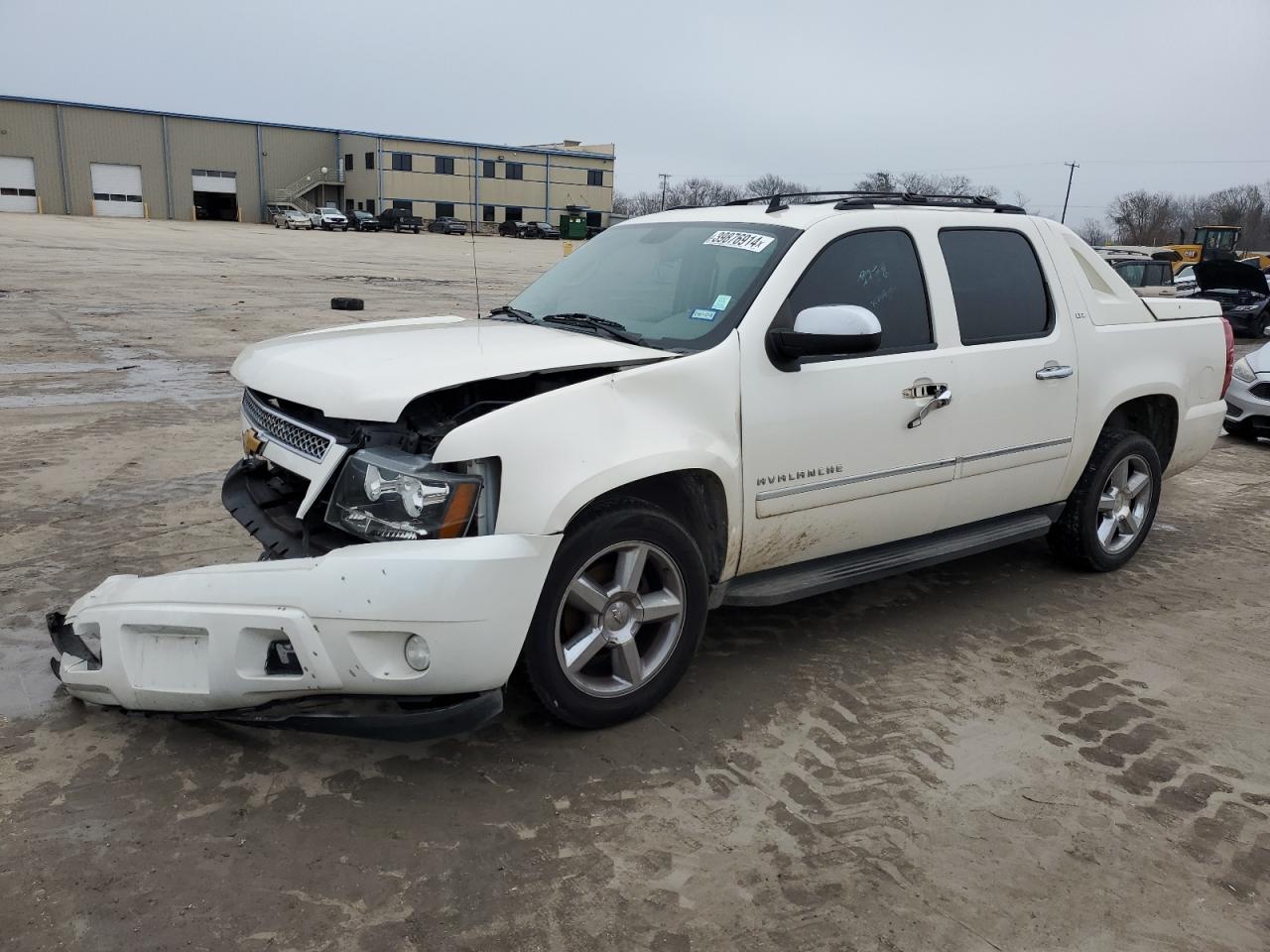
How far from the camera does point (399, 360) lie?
132 inches

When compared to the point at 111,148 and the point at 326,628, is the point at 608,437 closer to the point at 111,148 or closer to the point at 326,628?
the point at 326,628

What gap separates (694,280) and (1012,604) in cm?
235

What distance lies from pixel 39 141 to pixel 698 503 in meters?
74.9

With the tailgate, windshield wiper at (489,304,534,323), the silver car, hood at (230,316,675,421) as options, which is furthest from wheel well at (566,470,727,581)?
the silver car

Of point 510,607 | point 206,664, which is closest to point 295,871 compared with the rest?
point 206,664

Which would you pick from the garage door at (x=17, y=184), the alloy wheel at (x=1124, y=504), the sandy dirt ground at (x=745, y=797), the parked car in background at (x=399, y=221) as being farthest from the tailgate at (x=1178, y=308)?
the garage door at (x=17, y=184)

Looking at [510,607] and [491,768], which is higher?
[510,607]

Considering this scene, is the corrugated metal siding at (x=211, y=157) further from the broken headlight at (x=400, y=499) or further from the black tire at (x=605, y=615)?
the black tire at (x=605, y=615)

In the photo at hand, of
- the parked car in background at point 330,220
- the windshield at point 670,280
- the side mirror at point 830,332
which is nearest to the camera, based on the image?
the side mirror at point 830,332

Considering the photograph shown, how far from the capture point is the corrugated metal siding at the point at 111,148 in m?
65.1

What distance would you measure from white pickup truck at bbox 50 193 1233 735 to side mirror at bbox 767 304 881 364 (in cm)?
1

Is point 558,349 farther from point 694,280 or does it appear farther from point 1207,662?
point 1207,662

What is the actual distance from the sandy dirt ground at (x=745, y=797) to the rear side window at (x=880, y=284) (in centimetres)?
138

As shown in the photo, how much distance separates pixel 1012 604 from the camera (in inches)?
193
